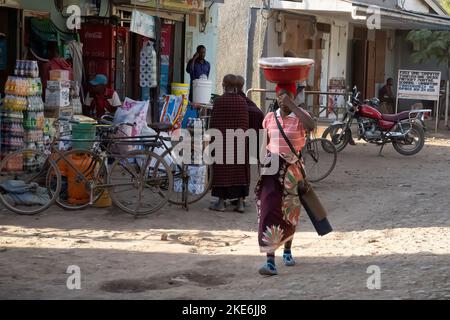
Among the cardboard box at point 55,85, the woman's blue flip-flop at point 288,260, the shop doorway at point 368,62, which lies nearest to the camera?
the woman's blue flip-flop at point 288,260

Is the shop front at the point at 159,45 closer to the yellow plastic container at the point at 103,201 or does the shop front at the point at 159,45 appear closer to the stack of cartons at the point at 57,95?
the stack of cartons at the point at 57,95

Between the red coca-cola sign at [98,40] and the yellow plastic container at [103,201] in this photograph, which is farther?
the red coca-cola sign at [98,40]

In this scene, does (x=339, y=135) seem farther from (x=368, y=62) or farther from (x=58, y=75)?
(x=368, y=62)

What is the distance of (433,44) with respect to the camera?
1942 cm

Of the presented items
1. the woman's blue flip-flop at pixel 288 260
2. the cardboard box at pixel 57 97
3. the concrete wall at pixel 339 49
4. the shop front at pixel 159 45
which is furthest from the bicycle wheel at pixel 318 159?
the concrete wall at pixel 339 49

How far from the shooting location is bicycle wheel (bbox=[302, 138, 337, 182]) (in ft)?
35.1

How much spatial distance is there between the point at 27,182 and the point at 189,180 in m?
1.99

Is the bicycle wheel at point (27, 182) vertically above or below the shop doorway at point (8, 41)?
below

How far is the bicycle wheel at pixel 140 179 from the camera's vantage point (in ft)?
27.3

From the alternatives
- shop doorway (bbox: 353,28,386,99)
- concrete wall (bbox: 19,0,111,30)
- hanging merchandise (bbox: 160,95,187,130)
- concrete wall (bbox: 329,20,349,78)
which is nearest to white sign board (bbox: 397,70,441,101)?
concrete wall (bbox: 329,20,349,78)

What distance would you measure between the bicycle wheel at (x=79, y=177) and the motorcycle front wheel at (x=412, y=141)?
7.52m

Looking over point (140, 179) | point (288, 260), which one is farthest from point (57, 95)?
point (288, 260)

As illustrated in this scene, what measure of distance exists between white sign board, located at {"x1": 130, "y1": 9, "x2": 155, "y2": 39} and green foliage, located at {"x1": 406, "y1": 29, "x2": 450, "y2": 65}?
9.97 metres

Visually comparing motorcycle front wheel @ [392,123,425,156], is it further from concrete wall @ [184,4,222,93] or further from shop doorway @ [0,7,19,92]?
shop doorway @ [0,7,19,92]
